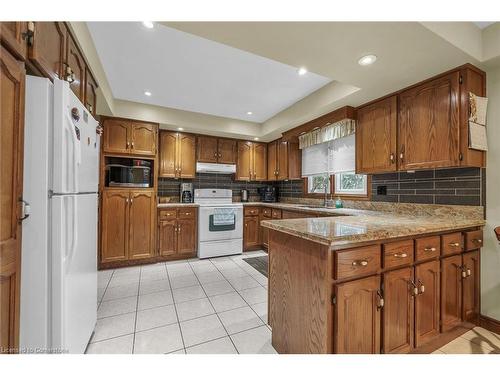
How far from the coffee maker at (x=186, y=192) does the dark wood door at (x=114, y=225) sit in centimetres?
102

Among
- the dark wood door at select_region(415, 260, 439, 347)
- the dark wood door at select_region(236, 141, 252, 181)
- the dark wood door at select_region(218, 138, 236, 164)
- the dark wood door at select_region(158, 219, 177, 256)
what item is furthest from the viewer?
the dark wood door at select_region(236, 141, 252, 181)

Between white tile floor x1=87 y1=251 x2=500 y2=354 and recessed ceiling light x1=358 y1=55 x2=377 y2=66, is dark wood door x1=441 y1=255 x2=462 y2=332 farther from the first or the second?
recessed ceiling light x1=358 y1=55 x2=377 y2=66

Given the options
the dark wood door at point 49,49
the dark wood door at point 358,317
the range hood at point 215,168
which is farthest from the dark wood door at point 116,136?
the dark wood door at point 358,317

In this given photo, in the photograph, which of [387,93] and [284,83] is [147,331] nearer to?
→ [284,83]

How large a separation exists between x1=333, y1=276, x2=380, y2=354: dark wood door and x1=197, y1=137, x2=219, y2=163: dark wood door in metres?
3.38

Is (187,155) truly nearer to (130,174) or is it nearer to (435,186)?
(130,174)

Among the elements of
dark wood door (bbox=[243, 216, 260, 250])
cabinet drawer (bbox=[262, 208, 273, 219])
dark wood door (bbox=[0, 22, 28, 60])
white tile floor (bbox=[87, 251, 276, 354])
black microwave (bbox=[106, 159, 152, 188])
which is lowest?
white tile floor (bbox=[87, 251, 276, 354])

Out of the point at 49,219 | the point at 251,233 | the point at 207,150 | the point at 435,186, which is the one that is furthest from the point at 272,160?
the point at 49,219

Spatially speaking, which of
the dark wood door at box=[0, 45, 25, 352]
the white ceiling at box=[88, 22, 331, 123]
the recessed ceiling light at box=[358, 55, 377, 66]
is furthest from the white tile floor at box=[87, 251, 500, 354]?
the white ceiling at box=[88, 22, 331, 123]

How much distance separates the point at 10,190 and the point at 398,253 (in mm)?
2031

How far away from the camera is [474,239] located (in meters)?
1.75

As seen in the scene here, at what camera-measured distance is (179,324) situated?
1838 millimetres

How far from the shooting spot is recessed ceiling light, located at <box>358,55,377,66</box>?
162 centimetres
